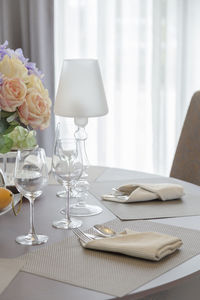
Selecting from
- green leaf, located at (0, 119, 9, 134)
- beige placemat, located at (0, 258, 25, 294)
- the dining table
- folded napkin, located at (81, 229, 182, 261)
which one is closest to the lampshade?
the dining table

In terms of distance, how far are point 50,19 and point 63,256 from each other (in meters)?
2.63

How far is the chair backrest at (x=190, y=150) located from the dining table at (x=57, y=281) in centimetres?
45

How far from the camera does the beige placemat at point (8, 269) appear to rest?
1113 millimetres

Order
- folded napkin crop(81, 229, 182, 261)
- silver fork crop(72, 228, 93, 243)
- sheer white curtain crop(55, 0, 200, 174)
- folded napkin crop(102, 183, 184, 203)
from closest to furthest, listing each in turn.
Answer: folded napkin crop(81, 229, 182, 261), silver fork crop(72, 228, 93, 243), folded napkin crop(102, 183, 184, 203), sheer white curtain crop(55, 0, 200, 174)

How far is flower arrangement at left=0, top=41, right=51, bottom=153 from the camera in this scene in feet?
4.76

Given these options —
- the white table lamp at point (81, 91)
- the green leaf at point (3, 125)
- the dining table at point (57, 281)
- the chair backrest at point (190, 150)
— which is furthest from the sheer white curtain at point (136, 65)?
the green leaf at point (3, 125)

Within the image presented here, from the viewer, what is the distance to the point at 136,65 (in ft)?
12.9

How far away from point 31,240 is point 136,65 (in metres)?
2.74

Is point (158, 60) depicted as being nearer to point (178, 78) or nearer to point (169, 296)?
point (178, 78)

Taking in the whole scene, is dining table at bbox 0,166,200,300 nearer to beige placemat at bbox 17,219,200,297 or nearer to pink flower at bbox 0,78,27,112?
beige placemat at bbox 17,219,200,297

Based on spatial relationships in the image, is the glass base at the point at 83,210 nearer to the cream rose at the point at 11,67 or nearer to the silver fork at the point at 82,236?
the silver fork at the point at 82,236

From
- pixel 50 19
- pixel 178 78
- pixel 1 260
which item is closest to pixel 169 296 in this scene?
pixel 1 260

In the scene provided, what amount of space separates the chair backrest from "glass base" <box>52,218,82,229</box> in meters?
0.99

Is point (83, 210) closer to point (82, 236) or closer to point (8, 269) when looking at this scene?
point (82, 236)
